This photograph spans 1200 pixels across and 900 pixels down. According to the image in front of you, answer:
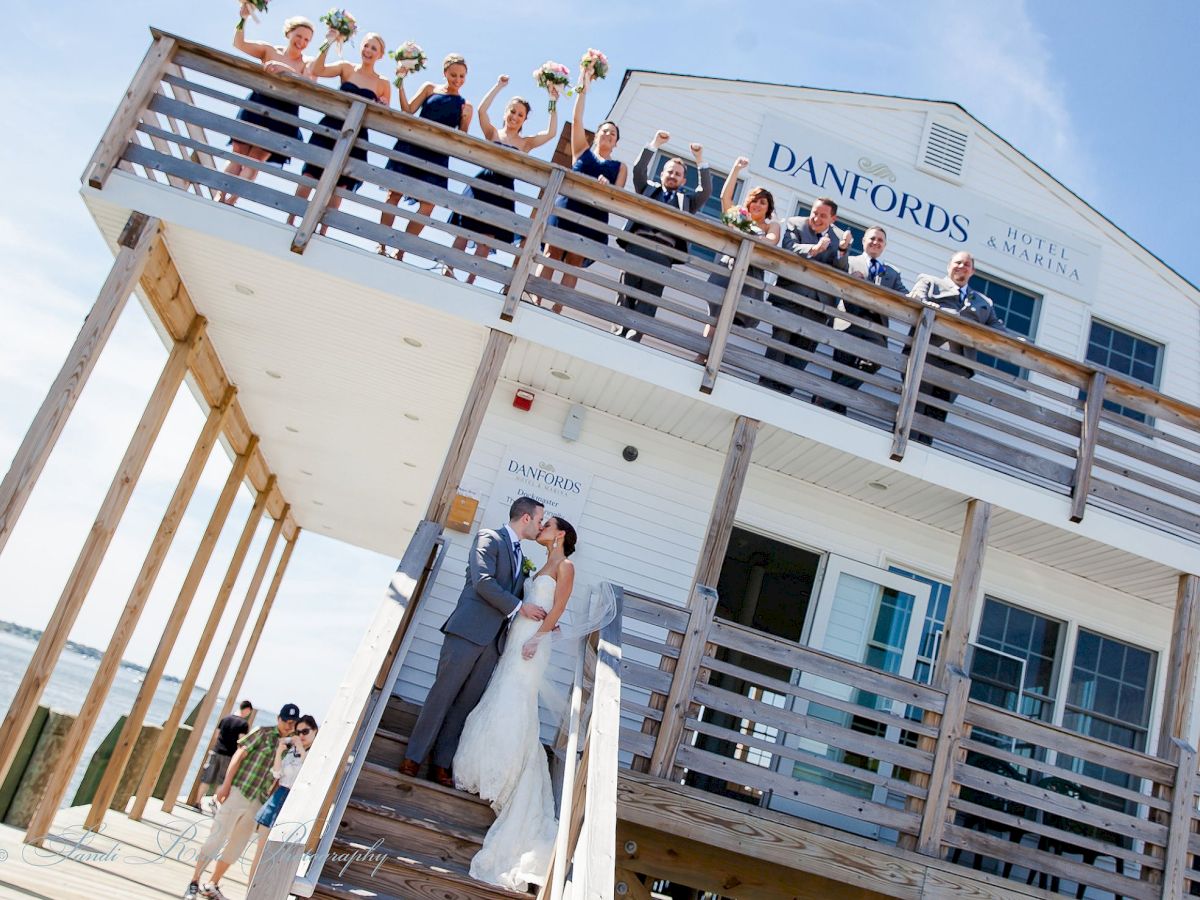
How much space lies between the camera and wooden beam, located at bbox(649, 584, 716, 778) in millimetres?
6641

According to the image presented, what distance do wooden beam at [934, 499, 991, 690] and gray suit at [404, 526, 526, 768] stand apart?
10.5 feet

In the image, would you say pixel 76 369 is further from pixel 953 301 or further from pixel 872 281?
pixel 953 301

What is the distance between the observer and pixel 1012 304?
11.2m

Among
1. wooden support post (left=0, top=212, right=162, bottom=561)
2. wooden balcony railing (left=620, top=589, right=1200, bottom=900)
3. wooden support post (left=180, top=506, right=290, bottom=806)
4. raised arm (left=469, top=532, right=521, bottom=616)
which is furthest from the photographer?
wooden support post (left=180, top=506, right=290, bottom=806)

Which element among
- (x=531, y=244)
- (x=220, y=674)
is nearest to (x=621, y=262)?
(x=531, y=244)

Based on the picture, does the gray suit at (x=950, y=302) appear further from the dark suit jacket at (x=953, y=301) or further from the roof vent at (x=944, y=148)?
the roof vent at (x=944, y=148)

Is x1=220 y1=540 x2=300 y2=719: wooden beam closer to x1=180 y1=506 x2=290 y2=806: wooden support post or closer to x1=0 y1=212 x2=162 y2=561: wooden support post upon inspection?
x1=180 y1=506 x2=290 y2=806: wooden support post

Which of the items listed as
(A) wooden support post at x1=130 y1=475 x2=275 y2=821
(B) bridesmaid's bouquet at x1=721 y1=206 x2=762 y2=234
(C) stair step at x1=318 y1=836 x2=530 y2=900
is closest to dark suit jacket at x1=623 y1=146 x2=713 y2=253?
(B) bridesmaid's bouquet at x1=721 y1=206 x2=762 y2=234

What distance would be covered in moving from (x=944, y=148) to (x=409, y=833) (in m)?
9.28

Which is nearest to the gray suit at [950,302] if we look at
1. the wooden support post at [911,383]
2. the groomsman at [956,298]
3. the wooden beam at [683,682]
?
the groomsman at [956,298]

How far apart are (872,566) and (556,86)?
194 inches

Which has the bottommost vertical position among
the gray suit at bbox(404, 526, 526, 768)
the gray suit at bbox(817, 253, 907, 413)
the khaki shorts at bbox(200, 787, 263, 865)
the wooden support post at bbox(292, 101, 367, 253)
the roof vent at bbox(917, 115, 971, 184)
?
the khaki shorts at bbox(200, 787, 263, 865)

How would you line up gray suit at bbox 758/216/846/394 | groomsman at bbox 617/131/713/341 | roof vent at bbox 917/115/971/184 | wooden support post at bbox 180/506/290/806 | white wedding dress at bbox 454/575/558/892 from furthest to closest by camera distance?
wooden support post at bbox 180/506/290/806 < roof vent at bbox 917/115/971/184 < gray suit at bbox 758/216/846/394 < groomsman at bbox 617/131/713/341 < white wedding dress at bbox 454/575/558/892

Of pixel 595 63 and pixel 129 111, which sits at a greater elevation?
pixel 595 63
